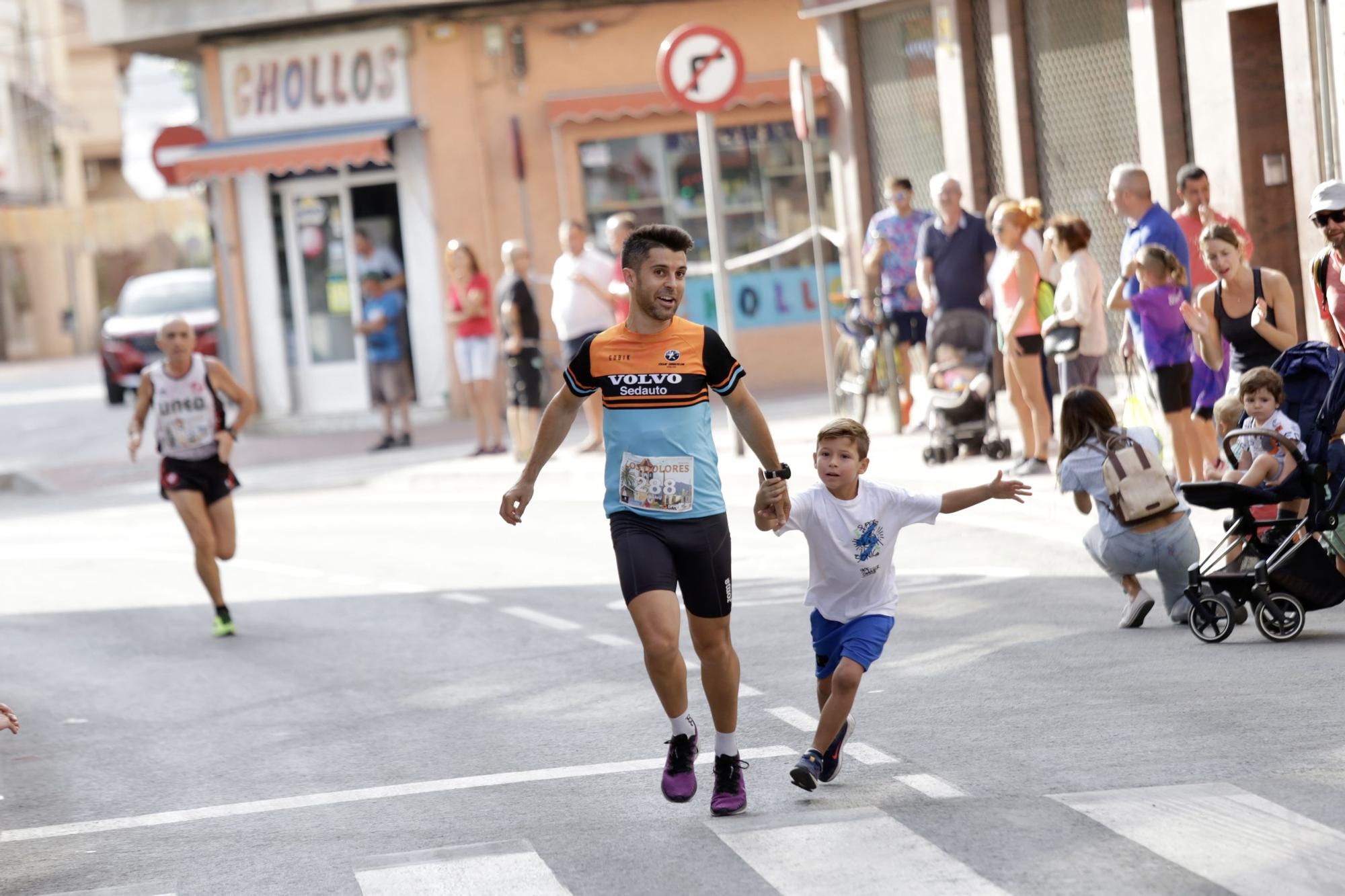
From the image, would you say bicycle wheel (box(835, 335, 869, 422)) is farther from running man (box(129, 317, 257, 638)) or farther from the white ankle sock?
the white ankle sock

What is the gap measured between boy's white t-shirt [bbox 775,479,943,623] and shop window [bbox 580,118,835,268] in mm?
18737

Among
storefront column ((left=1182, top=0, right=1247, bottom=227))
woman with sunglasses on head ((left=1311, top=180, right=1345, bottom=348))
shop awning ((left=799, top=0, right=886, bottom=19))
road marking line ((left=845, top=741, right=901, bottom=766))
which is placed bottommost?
road marking line ((left=845, top=741, right=901, bottom=766))

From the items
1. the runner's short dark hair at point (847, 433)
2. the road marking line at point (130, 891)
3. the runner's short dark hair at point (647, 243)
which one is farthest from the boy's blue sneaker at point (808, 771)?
the road marking line at point (130, 891)

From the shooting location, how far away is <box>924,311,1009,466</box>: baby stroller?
15.6 meters

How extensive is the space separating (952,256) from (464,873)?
34.5 feet

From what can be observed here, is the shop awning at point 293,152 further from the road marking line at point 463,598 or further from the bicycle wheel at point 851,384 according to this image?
the road marking line at point 463,598

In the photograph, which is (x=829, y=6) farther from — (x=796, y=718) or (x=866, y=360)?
(x=796, y=718)

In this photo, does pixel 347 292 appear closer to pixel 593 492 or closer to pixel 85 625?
pixel 593 492

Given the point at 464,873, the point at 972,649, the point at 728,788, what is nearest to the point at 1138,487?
the point at 972,649

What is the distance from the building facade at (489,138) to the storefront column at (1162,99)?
26.5ft

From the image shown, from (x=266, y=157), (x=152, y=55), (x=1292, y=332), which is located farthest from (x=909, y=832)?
(x=152, y=55)

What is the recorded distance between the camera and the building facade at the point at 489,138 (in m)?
25.7

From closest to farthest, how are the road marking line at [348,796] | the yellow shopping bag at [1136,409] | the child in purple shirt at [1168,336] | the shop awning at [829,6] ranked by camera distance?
1. the road marking line at [348,796]
2. the child in purple shirt at [1168,336]
3. the yellow shopping bag at [1136,409]
4. the shop awning at [829,6]

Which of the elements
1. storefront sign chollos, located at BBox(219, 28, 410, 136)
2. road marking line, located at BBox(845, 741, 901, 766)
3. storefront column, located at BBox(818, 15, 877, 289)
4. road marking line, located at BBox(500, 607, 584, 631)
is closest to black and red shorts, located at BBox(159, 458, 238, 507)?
road marking line, located at BBox(500, 607, 584, 631)
